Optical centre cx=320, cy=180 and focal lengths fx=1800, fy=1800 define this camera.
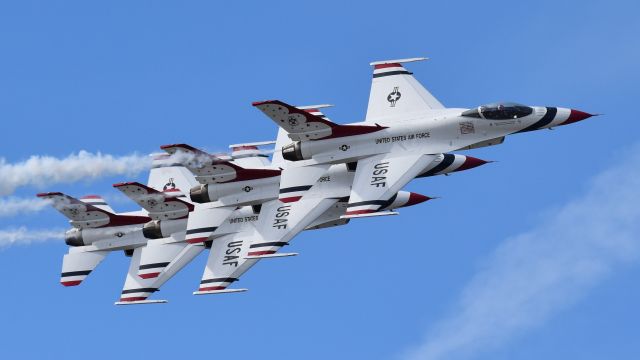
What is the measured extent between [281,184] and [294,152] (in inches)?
86.7

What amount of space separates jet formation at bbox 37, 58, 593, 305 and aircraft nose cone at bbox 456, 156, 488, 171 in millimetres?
58

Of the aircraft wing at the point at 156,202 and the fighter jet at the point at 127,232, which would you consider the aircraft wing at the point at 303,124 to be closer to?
the aircraft wing at the point at 156,202

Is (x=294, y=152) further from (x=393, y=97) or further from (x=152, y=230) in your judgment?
(x=152, y=230)

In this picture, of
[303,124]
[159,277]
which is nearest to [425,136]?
[303,124]

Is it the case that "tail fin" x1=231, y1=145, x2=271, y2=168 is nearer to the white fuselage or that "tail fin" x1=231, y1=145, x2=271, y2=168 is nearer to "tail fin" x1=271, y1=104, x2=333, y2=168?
"tail fin" x1=271, y1=104, x2=333, y2=168

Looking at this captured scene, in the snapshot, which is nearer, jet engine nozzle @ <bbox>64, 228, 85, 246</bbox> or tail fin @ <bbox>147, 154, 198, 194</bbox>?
jet engine nozzle @ <bbox>64, 228, 85, 246</bbox>

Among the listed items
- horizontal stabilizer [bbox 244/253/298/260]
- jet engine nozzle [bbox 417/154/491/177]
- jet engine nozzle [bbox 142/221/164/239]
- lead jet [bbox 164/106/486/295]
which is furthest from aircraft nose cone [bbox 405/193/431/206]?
jet engine nozzle [bbox 142/221/164/239]

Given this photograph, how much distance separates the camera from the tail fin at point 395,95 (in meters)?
74.3

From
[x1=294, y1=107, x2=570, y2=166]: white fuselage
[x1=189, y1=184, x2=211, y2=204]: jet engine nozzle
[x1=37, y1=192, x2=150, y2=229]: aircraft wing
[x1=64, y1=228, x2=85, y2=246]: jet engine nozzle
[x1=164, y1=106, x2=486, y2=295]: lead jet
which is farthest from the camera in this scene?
[x1=64, y1=228, x2=85, y2=246]: jet engine nozzle

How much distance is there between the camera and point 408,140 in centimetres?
7225

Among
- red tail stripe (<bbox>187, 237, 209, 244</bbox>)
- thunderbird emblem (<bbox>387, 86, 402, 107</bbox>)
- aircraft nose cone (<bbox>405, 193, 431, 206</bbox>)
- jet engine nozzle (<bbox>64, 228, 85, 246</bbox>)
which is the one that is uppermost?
thunderbird emblem (<bbox>387, 86, 402, 107</bbox>)

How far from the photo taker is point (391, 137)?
72.4 m

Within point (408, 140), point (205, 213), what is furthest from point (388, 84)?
point (205, 213)

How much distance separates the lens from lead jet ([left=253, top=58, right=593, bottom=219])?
71.6 meters
